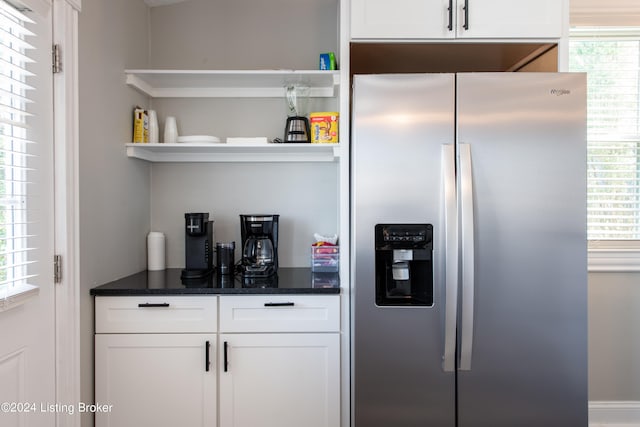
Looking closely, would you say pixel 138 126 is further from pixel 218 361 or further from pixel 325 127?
pixel 218 361

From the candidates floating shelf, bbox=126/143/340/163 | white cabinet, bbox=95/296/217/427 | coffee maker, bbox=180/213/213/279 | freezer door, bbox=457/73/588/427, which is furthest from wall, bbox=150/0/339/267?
freezer door, bbox=457/73/588/427

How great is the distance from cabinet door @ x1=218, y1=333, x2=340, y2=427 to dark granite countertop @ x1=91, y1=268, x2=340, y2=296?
0.21m

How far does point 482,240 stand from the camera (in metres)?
1.59

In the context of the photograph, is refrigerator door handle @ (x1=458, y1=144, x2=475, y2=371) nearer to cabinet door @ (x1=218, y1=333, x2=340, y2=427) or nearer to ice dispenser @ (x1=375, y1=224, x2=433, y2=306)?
ice dispenser @ (x1=375, y1=224, x2=433, y2=306)

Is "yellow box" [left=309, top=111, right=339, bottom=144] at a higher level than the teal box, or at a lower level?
lower

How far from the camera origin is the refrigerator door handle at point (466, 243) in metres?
1.54

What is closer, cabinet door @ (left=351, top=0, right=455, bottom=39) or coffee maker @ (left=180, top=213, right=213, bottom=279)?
cabinet door @ (left=351, top=0, right=455, bottom=39)

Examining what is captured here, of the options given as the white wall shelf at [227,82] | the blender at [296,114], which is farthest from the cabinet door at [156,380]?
the white wall shelf at [227,82]

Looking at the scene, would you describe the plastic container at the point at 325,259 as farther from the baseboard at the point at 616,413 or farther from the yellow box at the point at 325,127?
the baseboard at the point at 616,413

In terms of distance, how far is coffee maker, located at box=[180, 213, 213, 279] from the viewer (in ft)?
6.76

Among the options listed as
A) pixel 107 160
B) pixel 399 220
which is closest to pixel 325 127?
pixel 399 220

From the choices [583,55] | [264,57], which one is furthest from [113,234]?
[583,55]

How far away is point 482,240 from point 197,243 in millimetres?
1374

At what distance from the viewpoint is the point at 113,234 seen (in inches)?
75.2
